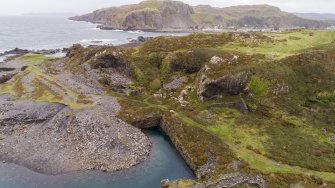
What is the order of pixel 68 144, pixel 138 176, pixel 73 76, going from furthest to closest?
pixel 73 76 → pixel 68 144 → pixel 138 176

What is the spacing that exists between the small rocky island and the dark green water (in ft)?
5.76

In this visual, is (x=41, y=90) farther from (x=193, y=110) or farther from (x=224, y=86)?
(x=224, y=86)

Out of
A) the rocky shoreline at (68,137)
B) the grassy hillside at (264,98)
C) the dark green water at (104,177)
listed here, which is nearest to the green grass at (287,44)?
the grassy hillside at (264,98)

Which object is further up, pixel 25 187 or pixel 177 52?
pixel 177 52

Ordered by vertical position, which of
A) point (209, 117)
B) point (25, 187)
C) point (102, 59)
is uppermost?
point (102, 59)

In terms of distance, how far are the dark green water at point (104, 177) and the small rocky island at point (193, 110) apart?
1756 mm

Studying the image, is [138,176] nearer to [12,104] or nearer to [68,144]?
[68,144]

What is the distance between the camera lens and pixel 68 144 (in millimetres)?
62312

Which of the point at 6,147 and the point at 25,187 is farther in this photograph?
the point at 6,147

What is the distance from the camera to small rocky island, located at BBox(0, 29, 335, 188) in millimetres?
55688

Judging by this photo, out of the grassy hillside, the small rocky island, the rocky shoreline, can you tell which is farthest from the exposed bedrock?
the grassy hillside

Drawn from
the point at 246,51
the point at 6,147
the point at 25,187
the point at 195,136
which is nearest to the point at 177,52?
the point at 246,51

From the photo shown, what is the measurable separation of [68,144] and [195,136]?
25.4m

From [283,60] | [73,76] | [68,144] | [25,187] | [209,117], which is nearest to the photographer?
[25,187]
